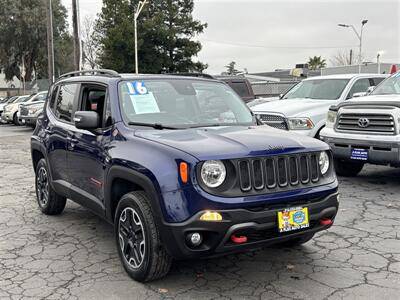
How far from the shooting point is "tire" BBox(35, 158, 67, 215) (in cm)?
616

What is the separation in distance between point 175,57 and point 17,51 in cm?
1603

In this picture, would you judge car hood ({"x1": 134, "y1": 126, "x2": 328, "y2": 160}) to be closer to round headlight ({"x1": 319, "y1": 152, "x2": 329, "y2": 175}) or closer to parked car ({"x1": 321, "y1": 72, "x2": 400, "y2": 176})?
round headlight ({"x1": 319, "y1": 152, "x2": 329, "y2": 175})

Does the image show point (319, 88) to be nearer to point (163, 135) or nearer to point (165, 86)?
point (165, 86)

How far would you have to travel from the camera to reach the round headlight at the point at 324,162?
4.25 m

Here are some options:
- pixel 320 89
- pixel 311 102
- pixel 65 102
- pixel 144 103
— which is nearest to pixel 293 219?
pixel 144 103

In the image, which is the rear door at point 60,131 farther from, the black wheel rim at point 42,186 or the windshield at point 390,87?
the windshield at point 390,87

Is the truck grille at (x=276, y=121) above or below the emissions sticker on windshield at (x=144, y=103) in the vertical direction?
below

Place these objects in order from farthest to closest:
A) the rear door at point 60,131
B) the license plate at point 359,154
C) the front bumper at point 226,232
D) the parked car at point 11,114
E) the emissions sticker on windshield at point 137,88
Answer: the parked car at point 11,114 → the license plate at point 359,154 → the rear door at point 60,131 → the emissions sticker on windshield at point 137,88 → the front bumper at point 226,232

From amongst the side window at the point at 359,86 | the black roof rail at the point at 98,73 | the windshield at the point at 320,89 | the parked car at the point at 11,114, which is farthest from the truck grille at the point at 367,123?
the parked car at the point at 11,114

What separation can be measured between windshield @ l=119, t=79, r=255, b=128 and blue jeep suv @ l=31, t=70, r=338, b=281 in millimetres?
11

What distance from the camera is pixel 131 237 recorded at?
4.18m

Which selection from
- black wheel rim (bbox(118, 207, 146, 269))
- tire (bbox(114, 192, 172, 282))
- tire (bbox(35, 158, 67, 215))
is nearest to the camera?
tire (bbox(114, 192, 172, 282))

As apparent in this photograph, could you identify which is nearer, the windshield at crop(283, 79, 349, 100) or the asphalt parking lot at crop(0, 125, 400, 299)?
the asphalt parking lot at crop(0, 125, 400, 299)


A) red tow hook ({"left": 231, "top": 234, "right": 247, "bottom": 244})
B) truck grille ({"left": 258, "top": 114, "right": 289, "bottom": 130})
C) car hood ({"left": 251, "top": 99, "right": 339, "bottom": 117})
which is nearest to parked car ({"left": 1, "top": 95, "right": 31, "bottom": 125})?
car hood ({"left": 251, "top": 99, "right": 339, "bottom": 117})
